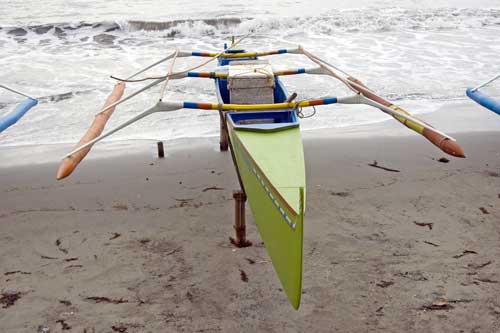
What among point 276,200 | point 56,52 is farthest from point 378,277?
point 56,52

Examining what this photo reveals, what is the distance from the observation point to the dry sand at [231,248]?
9.60ft

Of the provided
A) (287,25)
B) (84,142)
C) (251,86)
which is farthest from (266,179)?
(287,25)

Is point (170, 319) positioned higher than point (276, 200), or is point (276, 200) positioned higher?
point (276, 200)

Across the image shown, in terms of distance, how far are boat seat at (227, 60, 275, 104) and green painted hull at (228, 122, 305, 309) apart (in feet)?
2.65

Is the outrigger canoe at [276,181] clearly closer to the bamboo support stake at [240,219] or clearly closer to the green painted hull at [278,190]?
the green painted hull at [278,190]

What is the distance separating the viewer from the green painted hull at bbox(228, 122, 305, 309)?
2.40m

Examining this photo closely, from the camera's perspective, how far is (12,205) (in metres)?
4.20

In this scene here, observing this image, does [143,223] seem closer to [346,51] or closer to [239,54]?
[239,54]

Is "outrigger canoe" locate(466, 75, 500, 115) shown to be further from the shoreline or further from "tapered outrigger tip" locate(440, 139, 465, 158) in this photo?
"tapered outrigger tip" locate(440, 139, 465, 158)

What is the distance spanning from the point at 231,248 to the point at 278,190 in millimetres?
1096

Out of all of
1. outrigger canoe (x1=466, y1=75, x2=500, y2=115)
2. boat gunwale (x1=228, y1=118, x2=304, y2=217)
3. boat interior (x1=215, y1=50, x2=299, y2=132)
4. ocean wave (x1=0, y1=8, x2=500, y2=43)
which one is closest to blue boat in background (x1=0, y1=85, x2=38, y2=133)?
boat interior (x1=215, y1=50, x2=299, y2=132)

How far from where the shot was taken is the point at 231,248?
359 centimetres

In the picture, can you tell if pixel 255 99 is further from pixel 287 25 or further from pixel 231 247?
pixel 287 25

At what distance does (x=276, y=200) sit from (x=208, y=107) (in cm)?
134
